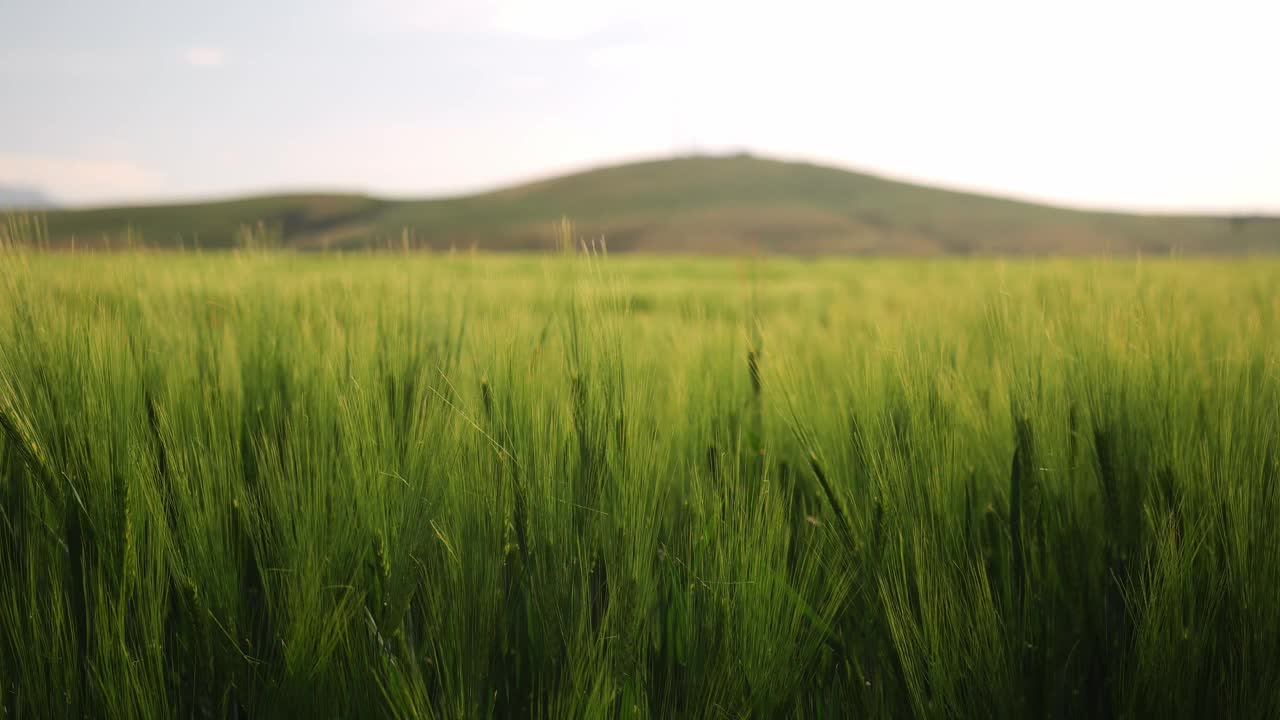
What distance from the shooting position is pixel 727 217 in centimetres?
3772

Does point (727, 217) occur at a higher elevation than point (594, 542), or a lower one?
higher

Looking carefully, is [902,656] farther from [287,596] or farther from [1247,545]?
[287,596]

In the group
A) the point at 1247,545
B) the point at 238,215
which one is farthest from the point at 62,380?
the point at 238,215

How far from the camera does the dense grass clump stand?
29.7 inches

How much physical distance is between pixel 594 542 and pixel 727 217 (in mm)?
37951

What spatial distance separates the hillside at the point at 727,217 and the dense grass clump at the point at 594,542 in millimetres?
30199

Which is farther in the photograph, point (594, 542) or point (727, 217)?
point (727, 217)

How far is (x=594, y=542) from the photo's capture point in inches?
30.8

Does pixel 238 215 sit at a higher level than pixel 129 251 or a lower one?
higher

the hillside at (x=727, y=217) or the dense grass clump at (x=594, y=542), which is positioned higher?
the hillside at (x=727, y=217)

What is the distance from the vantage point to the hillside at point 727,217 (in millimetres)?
34344

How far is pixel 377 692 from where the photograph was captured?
76cm

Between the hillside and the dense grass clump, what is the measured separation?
99.1 feet

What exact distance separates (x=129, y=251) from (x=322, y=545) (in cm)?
93
